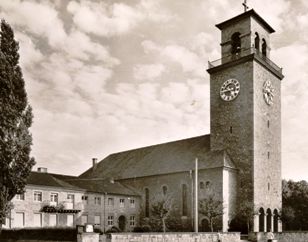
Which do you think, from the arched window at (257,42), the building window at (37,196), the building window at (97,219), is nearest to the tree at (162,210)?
the building window at (97,219)

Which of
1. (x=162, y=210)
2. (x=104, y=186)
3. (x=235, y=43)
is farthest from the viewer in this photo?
(x=104, y=186)

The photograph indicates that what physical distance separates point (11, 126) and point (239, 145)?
84.1ft

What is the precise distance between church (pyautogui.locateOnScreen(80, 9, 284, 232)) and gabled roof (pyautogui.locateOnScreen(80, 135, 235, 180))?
0.59ft

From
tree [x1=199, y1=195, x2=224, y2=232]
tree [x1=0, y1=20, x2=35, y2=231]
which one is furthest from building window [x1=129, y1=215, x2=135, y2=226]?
tree [x1=0, y1=20, x2=35, y2=231]

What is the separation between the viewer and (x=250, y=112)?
148 feet

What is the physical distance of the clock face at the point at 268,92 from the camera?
4725 cm

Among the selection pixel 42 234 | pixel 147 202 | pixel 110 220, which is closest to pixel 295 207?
pixel 147 202

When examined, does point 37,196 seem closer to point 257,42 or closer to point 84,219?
point 84,219

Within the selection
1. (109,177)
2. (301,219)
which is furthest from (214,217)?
(109,177)

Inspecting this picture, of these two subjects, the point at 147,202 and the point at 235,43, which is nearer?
the point at 235,43

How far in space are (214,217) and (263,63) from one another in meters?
17.7

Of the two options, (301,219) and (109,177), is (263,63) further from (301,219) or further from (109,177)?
(109,177)

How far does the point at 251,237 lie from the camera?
123 ft

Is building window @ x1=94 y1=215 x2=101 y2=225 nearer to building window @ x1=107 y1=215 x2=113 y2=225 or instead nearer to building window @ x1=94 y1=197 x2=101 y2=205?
building window @ x1=107 y1=215 x2=113 y2=225
